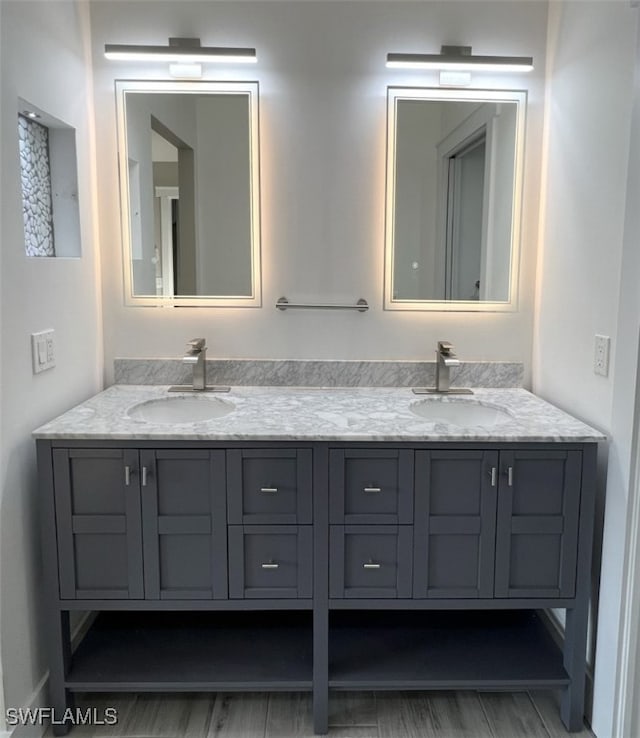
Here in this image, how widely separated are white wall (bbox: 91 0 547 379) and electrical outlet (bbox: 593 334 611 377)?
1.73ft

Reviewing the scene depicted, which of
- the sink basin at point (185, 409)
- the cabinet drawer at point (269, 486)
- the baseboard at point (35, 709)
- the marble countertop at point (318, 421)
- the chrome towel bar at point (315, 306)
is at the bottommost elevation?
the baseboard at point (35, 709)

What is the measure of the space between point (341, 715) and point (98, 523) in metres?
0.96

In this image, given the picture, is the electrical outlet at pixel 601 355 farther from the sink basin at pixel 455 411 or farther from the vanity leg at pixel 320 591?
the vanity leg at pixel 320 591

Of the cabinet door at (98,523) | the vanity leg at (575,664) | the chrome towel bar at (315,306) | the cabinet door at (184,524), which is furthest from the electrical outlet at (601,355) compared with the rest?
the cabinet door at (98,523)

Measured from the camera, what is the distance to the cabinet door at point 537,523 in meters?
1.75

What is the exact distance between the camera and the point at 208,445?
1.73 meters

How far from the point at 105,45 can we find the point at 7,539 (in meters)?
1.72

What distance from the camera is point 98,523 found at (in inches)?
68.7

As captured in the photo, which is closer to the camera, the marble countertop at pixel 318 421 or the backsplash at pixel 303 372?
the marble countertop at pixel 318 421

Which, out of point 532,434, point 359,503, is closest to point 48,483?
point 359,503

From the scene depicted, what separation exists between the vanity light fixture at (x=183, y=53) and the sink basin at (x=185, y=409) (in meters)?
1.22

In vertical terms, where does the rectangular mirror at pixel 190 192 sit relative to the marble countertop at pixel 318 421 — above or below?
above

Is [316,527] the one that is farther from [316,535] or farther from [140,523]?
[140,523]

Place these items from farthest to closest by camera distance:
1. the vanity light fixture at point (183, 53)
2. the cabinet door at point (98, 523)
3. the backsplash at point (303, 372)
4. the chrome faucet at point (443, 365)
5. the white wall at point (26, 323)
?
the backsplash at point (303, 372)
the chrome faucet at point (443, 365)
the vanity light fixture at point (183, 53)
the cabinet door at point (98, 523)
the white wall at point (26, 323)
